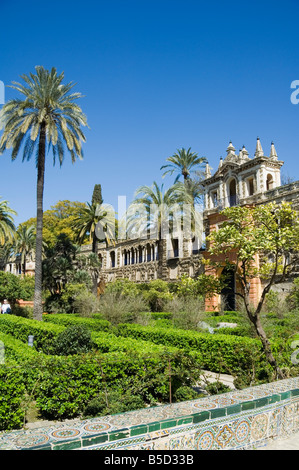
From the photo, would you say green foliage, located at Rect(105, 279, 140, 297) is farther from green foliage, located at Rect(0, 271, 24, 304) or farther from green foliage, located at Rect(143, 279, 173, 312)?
green foliage, located at Rect(0, 271, 24, 304)

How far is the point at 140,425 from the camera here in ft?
11.9

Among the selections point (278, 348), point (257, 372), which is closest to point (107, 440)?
point (257, 372)

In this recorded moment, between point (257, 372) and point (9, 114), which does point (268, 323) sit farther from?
point (9, 114)

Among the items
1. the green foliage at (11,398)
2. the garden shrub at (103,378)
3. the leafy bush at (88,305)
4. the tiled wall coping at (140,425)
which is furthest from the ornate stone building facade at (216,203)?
the tiled wall coping at (140,425)

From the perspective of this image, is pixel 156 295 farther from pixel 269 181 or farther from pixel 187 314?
pixel 269 181

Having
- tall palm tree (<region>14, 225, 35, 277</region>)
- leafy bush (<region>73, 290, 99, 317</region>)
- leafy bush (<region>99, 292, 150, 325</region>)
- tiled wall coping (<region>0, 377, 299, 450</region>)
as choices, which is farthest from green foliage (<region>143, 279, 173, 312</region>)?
tall palm tree (<region>14, 225, 35, 277</region>)

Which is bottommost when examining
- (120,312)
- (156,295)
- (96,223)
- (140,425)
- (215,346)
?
(215,346)

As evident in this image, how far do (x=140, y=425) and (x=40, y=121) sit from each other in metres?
20.2

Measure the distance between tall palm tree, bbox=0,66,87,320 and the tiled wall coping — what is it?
58.3 feet

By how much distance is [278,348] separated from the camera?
10.5 meters

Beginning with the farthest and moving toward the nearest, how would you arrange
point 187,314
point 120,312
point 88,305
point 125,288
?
point 125,288, point 88,305, point 120,312, point 187,314

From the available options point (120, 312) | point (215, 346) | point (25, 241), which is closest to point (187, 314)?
point (120, 312)

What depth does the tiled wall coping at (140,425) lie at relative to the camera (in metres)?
3.34

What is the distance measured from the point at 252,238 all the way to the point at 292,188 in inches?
616
